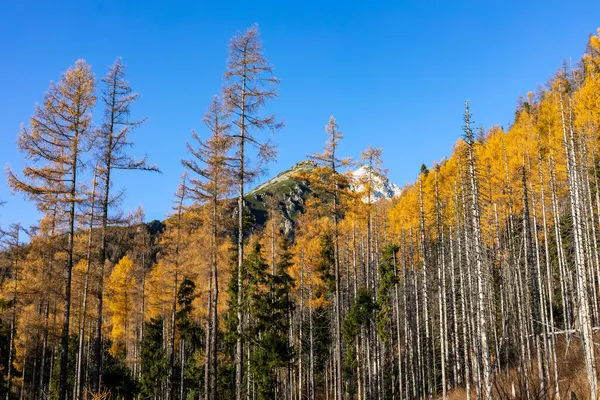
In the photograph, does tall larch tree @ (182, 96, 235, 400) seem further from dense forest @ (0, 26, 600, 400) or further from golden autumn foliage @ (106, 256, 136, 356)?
golden autumn foliage @ (106, 256, 136, 356)

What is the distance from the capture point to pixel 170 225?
25.9 m

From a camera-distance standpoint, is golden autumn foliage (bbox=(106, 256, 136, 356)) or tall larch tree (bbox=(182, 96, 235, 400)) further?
golden autumn foliage (bbox=(106, 256, 136, 356))

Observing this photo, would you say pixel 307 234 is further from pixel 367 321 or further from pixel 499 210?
pixel 499 210

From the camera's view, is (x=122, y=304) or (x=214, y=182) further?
(x=122, y=304)

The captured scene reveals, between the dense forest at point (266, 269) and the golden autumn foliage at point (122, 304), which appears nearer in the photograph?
the dense forest at point (266, 269)

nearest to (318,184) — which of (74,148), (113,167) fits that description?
(113,167)

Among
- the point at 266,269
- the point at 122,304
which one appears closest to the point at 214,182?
the point at 266,269

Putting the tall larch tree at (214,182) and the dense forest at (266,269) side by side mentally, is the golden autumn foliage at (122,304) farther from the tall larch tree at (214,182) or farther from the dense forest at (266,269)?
the tall larch tree at (214,182)

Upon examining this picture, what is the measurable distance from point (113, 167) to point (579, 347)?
79.6 feet

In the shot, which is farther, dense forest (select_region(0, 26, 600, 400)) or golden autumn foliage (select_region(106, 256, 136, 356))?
golden autumn foliage (select_region(106, 256, 136, 356))

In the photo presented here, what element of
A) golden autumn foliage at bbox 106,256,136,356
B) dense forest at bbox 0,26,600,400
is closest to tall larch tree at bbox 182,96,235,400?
dense forest at bbox 0,26,600,400

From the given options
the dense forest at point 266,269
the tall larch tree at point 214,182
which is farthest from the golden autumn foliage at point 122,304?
the tall larch tree at point 214,182

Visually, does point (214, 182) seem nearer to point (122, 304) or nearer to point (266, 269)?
point (266, 269)

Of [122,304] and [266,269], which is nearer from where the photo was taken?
[266,269]
